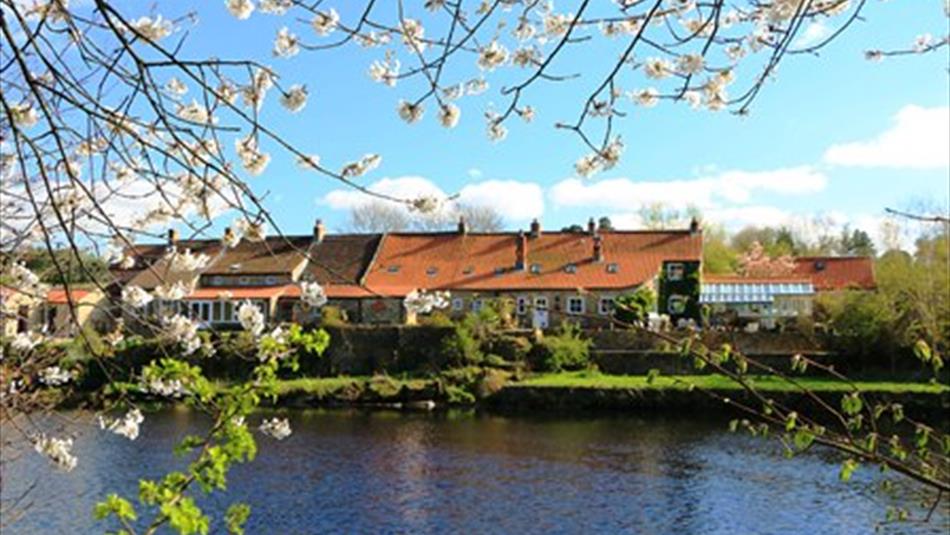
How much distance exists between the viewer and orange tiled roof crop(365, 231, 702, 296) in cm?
4131

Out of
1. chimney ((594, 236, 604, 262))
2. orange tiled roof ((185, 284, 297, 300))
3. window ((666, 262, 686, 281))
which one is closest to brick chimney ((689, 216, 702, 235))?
window ((666, 262, 686, 281))

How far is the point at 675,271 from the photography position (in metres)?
41.7

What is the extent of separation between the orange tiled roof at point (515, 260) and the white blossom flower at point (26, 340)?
1294 inches

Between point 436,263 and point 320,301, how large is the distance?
40.3 m

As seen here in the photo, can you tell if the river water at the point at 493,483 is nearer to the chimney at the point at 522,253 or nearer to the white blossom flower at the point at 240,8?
the white blossom flower at the point at 240,8

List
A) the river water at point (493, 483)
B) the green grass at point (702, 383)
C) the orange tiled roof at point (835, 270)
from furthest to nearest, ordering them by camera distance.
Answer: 1. the orange tiled roof at point (835, 270)
2. the green grass at point (702, 383)
3. the river water at point (493, 483)

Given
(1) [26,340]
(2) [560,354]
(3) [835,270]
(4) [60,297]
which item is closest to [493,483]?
(1) [26,340]

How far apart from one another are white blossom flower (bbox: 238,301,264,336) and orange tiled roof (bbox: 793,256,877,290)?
45280mm

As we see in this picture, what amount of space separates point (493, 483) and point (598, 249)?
2479cm

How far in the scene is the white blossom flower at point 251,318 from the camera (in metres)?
4.26

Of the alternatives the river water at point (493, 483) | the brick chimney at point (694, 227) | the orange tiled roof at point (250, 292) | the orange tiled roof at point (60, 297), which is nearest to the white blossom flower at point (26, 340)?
the orange tiled roof at point (60, 297)

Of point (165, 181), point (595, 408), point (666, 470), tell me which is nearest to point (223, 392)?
point (165, 181)

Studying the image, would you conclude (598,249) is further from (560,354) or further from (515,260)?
(560,354)

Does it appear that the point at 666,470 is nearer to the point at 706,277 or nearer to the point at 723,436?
the point at 723,436
